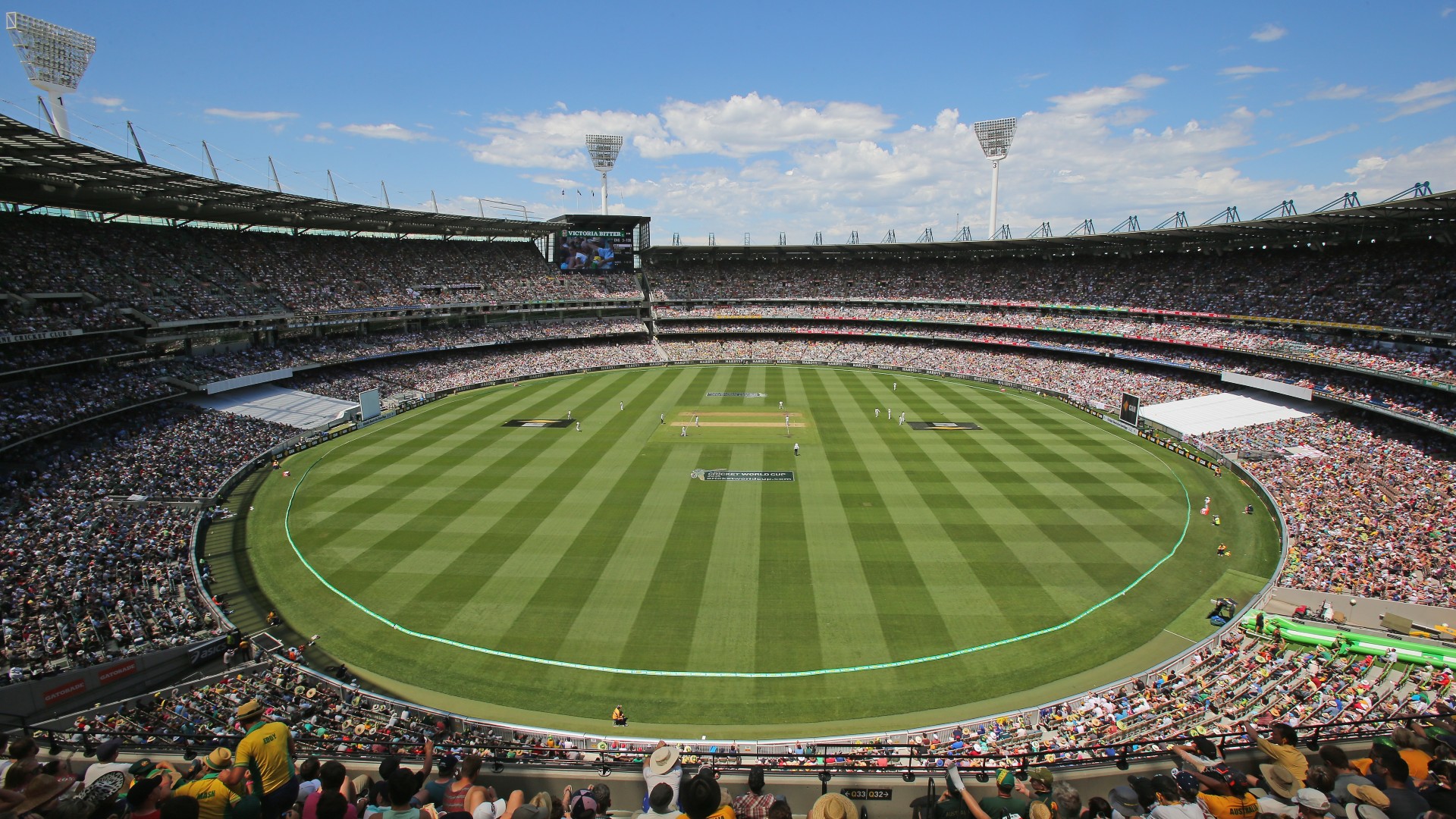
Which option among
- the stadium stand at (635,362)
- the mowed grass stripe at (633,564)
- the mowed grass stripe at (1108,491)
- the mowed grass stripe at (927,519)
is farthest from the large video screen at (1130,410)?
the mowed grass stripe at (633,564)

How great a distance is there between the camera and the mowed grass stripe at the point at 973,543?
2055 cm

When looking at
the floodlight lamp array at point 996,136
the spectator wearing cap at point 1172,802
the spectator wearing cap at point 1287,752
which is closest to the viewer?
the spectator wearing cap at point 1172,802

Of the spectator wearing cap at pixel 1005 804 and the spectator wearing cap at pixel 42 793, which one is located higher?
the spectator wearing cap at pixel 42 793

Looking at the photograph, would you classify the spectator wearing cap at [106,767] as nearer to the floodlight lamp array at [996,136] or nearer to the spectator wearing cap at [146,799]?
the spectator wearing cap at [146,799]

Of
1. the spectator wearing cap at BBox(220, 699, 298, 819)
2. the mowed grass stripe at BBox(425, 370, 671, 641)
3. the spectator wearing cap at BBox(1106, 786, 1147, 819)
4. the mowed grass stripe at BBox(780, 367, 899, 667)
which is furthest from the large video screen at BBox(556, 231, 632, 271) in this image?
the spectator wearing cap at BBox(1106, 786, 1147, 819)

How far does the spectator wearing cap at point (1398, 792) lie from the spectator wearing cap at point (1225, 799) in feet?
2.75

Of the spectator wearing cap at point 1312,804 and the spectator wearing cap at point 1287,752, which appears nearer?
the spectator wearing cap at point 1312,804

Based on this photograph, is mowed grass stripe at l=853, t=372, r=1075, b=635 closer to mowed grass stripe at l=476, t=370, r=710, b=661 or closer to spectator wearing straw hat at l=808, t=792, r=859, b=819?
mowed grass stripe at l=476, t=370, r=710, b=661

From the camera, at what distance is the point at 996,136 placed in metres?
75.8

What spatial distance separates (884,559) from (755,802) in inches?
733

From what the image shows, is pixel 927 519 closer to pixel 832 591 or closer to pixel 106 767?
pixel 832 591

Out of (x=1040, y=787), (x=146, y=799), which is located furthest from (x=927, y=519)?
(x=146, y=799)

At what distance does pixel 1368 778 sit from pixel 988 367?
194ft

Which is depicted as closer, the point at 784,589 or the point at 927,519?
the point at 784,589
